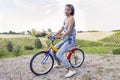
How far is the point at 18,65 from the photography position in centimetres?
1152

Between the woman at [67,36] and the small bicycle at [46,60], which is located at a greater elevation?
the woman at [67,36]

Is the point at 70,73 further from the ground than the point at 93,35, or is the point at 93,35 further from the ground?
the point at 70,73

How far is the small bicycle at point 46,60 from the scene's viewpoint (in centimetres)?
940

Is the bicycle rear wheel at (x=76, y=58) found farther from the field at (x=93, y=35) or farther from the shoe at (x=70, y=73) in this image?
the field at (x=93, y=35)

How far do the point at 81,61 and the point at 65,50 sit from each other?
5.24ft

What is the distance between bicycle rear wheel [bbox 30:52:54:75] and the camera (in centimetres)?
939

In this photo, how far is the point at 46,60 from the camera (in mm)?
9562

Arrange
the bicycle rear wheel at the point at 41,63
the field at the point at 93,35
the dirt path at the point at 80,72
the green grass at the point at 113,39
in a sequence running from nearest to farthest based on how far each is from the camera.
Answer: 1. the bicycle rear wheel at the point at 41,63
2. the dirt path at the point at 80,72
3. the green grass at the point at 113,39
4. the field at the point at 93,35

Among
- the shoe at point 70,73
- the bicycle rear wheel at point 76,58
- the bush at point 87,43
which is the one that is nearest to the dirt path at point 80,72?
the shoe at point 70,73

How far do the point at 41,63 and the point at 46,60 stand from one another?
19 centimetres

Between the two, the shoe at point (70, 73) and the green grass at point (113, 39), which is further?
the green grass at point (113, 39)

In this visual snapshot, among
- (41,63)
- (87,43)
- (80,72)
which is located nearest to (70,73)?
(80,72)

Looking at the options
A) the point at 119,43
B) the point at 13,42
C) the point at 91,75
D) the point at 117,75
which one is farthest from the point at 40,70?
the point at 119,43

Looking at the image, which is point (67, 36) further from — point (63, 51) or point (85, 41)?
point (85, 41)
